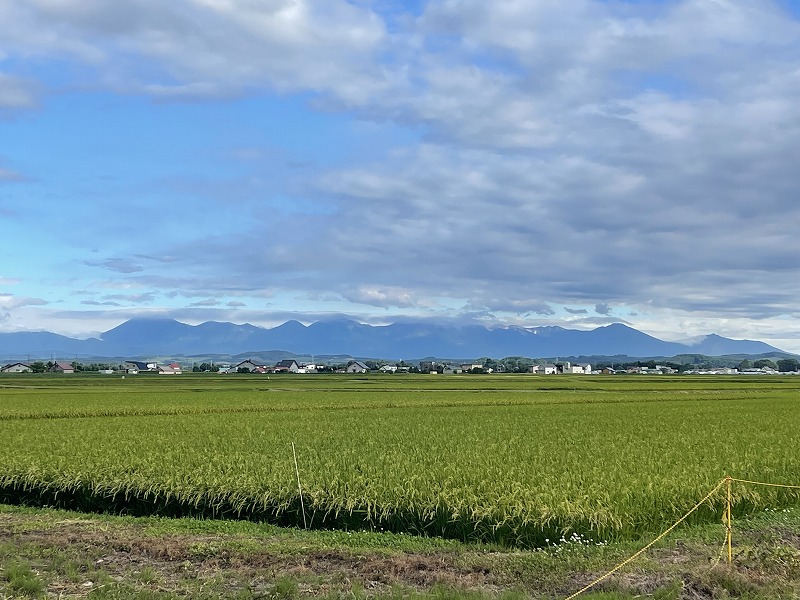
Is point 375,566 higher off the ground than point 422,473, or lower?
lower

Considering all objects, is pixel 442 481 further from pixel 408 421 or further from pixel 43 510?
pixel 408 421

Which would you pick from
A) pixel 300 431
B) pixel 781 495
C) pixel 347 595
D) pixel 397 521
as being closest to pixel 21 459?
pixel 300 431

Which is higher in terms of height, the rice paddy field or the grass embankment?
the rice paddy field

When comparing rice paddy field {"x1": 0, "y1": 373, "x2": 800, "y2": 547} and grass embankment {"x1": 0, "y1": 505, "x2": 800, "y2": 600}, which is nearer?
grass embankment {"x1": 0, "y1": 505, "x2": 800, "y2": 600}

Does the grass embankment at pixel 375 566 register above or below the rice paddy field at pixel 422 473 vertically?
below

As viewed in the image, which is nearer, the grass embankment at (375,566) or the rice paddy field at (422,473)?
the grass embankment at (375,566)

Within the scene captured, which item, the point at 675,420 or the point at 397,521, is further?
the point at 675,420

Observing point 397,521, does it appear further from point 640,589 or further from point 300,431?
point 300,431

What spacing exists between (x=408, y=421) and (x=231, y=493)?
15.1 meters

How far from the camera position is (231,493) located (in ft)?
41.0

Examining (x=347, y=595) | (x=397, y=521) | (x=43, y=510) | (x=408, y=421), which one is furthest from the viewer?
(x=408, y=421)

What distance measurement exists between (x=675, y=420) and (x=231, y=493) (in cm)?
2074

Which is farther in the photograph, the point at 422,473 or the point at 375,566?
the point at 422,473

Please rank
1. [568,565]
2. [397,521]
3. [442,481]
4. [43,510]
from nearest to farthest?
1. [568,565]
2. [397,521]
3. [442,481]
4. [43,510]
